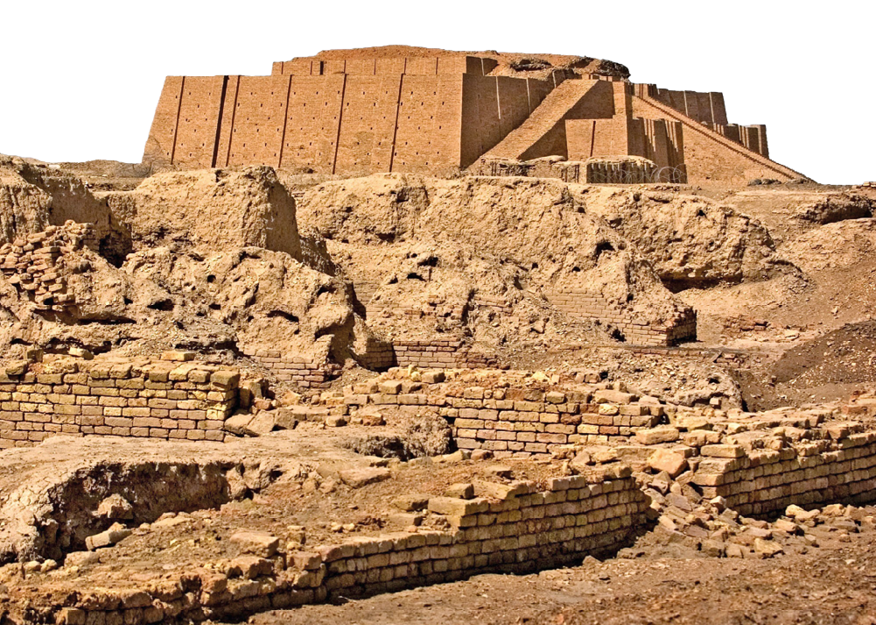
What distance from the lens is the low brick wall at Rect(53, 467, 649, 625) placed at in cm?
987

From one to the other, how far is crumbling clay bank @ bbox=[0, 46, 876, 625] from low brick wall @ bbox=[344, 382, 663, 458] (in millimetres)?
28

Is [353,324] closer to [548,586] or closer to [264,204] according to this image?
[264,204]

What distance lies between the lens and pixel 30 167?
22.4 metres

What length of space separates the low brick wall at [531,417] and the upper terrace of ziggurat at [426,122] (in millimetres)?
30917

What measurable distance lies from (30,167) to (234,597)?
13353mm

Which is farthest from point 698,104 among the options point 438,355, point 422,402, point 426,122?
point 422,402

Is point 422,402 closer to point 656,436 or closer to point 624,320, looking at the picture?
point 656,436

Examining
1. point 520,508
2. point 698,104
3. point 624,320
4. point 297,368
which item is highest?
point 698,104

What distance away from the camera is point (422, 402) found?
15406 mm

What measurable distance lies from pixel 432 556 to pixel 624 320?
15.9 meters

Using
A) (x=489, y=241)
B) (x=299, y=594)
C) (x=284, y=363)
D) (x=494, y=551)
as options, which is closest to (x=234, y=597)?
(x=299, y=594)

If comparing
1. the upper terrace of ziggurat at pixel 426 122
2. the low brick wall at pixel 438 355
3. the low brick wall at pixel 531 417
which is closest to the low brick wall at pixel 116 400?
the low brick wall at pixel 531 417

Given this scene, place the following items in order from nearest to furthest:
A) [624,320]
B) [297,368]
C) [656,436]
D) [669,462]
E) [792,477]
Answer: [669,462]
[656,436]
[792,477]
[297,368]
[624,320]

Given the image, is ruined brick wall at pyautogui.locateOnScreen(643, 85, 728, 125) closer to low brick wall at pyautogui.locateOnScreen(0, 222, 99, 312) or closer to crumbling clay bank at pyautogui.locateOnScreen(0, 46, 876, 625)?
crumbling clay bank at pyautogui.locateOnScreen(0, 46, 876, 625)
